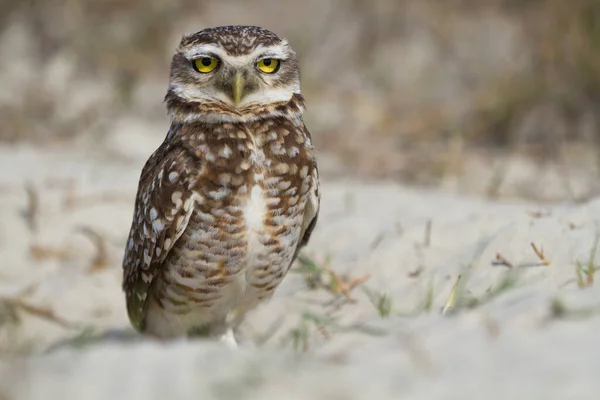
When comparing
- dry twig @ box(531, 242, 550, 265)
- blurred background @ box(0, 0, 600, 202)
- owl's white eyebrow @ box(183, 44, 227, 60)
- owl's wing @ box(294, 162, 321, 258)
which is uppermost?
owl's white eyebrow @ box(183, 44, 227, 60)

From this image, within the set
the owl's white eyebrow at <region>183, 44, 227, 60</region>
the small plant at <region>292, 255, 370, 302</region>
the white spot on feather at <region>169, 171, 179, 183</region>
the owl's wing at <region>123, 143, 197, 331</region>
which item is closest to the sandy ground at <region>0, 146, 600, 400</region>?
the small plant at <region>292, 255, 370, 302</region>

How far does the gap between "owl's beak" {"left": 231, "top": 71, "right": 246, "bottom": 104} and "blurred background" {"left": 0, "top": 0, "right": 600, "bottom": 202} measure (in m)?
2.56

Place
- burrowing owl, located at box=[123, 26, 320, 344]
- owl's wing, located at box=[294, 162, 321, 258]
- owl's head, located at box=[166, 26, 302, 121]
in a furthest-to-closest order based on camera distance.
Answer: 1. owl's wing, located at box=[294, 162, 321, 258]
2. owl's head, located at box=[166, 26, 302, 121]
3. burrowing owl, located at box=[123, 26, 320, 344]

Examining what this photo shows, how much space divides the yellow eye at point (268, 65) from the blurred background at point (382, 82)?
2409 mm

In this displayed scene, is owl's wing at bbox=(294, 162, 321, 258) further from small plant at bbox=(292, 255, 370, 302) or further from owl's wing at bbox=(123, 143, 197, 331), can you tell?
Answer: owl's wing at bbox=(123, 143, 197, 331)

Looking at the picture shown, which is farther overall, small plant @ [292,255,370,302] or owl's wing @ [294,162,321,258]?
small plant @ [292,255,370,302]

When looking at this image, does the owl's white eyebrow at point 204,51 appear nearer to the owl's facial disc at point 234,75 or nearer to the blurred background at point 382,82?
the owl's facial disc at point 234,75

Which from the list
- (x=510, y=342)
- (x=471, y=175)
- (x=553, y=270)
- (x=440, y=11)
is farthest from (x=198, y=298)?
(x=440, y=11)

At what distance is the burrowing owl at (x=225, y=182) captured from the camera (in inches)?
129

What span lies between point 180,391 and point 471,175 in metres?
4.68

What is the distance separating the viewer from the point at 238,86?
10.9 ft

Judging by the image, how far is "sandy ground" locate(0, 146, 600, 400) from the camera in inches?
77.4

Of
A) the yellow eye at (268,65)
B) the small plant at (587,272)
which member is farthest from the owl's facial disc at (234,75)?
the small plant at (587,272)

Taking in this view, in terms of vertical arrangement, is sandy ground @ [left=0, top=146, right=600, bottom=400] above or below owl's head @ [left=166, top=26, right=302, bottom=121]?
below
